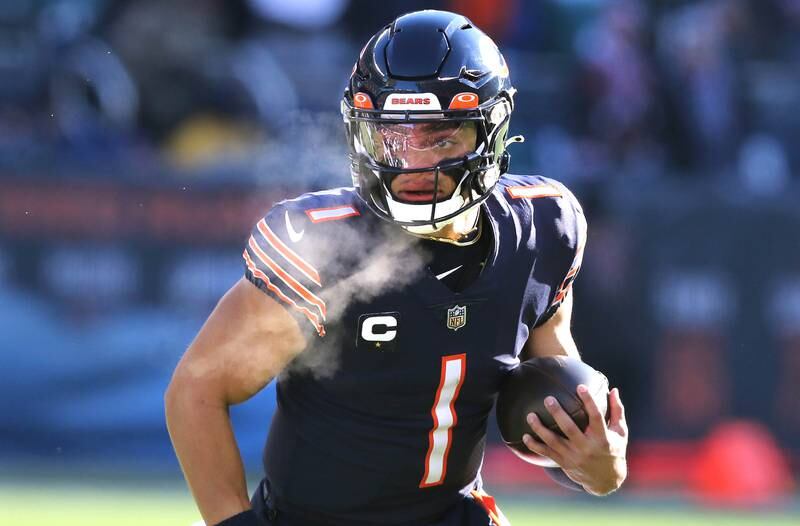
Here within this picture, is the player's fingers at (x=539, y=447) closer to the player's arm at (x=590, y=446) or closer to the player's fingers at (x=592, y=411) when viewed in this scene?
the player's arm at (x=590, y=446)

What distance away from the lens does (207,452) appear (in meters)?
3.23

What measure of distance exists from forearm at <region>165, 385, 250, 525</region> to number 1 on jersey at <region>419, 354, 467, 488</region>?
0.48 metres

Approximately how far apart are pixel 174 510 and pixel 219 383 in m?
3.87

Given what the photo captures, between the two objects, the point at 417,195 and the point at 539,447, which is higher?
the point at 417,195

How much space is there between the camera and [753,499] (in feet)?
26.4

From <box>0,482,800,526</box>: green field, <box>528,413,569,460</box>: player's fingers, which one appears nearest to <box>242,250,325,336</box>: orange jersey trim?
<box>528,413,569,460</box>: player's fingers

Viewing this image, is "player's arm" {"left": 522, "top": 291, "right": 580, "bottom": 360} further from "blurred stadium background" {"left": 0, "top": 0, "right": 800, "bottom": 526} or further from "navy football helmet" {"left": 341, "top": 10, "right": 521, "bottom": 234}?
"blurred stadium background" {"left": 0, "top": 0, "right": 800, "bottom": 526}

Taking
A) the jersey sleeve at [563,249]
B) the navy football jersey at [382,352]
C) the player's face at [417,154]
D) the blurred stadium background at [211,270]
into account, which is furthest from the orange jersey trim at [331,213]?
the blurred stadium background at [211,270]

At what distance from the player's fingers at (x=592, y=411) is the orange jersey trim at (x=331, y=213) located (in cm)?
69

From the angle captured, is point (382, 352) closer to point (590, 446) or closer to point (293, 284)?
point (293, 284)

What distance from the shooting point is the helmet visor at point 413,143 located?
Result: 3373mm

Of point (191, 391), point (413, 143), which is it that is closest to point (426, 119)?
point (413, 143)

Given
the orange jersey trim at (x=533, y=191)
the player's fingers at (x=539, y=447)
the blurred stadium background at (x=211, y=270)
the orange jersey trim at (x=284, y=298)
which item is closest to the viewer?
the orange jersey trim at (x=284, y=298)

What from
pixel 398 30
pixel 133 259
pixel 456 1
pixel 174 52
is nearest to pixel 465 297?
pixel 398 30
